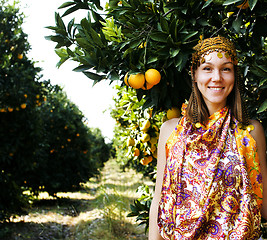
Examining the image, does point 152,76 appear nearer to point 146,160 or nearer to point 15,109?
point 146,160

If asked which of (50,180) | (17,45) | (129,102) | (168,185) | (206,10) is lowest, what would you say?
(50,180)

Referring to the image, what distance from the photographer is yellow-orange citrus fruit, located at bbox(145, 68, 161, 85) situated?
1467 millimetres

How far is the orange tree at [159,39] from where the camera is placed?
1420mm

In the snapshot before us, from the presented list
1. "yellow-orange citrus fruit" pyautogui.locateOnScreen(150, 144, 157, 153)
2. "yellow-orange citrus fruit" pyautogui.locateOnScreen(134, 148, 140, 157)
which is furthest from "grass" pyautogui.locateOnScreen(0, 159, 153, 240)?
"yellow-orange citrus fruit" pyautogui.locateOnScreen(150, 144, 157, 153)

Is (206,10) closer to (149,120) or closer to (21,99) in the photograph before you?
(149,120)

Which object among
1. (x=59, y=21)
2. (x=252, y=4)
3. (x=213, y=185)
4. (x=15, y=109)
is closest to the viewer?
(x=252, y=4)

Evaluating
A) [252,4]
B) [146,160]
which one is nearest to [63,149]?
[146,160]

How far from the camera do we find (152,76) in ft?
4.81

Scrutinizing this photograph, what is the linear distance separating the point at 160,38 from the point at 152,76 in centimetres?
19

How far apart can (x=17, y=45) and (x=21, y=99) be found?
110cm

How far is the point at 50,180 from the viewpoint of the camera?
8.37 metres

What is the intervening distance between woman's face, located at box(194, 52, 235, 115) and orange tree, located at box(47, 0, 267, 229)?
0.34ft

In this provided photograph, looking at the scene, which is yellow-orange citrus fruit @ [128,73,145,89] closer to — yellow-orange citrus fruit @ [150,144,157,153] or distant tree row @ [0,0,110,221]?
yellow-orange citrus fruit @ [150,144,157,153]

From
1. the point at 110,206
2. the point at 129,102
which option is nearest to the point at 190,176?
the point at 129,102
